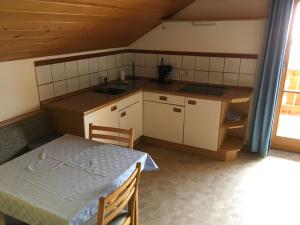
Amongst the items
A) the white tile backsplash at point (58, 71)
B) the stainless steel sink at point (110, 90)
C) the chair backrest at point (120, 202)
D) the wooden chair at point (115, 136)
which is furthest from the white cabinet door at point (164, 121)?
the chair backrest at point (120, 202)

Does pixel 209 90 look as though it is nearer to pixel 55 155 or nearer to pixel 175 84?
pixel 175 84

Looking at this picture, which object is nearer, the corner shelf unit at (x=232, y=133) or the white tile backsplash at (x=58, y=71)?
the white tile backsplash at (x=58, y=71)

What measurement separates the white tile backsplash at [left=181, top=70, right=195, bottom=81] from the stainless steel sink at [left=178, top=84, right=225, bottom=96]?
159mm

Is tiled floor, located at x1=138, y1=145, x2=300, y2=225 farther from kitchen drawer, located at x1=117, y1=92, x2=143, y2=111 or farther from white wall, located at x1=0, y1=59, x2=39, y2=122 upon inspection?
white wall, located at x1=0, y1=59, x2=39, y2=122

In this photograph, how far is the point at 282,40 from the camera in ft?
9.27

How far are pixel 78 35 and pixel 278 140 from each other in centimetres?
282

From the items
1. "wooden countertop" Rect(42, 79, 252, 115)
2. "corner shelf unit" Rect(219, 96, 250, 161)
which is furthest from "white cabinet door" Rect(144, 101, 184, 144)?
"corner shelf unit" Rect(219, 96, 250, 161)

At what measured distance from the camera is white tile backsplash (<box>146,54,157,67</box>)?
3.76 meters

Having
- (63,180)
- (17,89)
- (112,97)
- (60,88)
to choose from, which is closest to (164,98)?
(112,97)

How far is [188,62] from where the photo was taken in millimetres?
3545

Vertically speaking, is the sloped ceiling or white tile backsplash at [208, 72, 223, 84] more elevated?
the sloped ceiling

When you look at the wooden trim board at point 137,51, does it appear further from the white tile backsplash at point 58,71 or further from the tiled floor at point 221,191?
the tiled floor at point 221,191

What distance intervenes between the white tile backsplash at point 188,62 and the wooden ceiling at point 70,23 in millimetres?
632

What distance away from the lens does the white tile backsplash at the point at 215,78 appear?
11.1 feet
